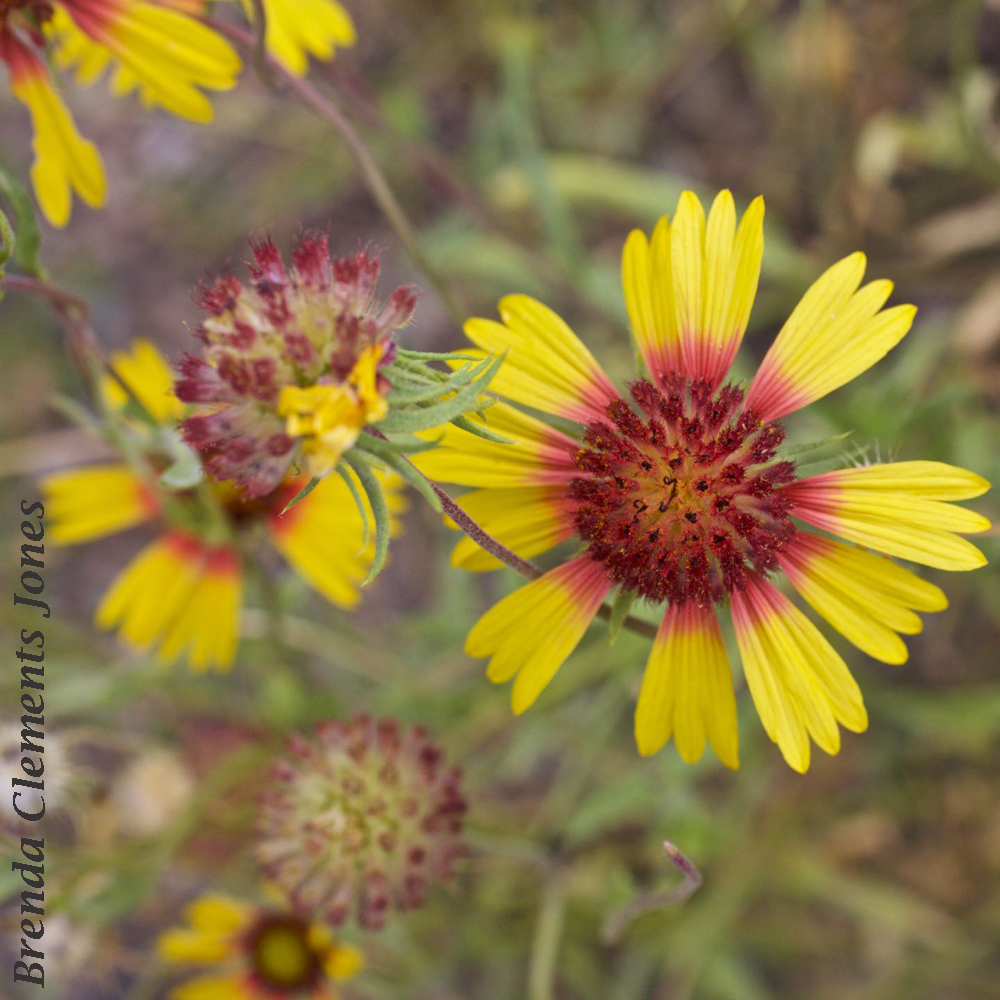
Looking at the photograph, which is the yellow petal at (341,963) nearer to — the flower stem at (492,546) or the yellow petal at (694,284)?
the flower stem at (492,546)

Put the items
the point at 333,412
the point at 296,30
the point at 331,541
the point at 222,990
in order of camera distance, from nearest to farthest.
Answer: the point at 333,412 < the point at 296,30 < the point at 331,541 < the point at 222,990

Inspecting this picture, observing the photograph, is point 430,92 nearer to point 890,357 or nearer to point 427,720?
point 890,357

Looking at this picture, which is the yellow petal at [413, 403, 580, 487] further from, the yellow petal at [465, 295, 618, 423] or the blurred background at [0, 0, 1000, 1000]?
the blurred background at [0, 0, 1000, 1000]

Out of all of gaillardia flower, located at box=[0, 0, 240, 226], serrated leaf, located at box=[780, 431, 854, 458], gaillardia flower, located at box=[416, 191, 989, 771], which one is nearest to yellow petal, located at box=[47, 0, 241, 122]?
gaillardia flower, located at box=[0, 0, 240, 226]

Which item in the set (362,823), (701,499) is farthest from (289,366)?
(362,823)

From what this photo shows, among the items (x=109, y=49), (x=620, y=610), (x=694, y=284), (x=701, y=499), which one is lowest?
(x=620, y=610)

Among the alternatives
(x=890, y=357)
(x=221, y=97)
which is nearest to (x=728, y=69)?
(x=890, y=357)

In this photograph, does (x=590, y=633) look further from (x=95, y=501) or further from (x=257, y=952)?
(x=95, y=501)
